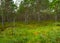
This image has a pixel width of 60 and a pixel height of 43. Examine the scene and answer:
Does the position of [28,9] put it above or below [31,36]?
above

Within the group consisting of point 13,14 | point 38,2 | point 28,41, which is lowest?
point 28,41

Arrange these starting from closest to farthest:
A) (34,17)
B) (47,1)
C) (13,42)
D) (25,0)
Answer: (13,42)
(25,0)
(47,1)
(34,17)

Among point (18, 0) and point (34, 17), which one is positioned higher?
point (18, 0)

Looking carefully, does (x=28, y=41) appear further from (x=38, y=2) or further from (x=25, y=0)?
(x=38, y=2)

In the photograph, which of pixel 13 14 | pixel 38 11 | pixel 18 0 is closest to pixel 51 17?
pixel 38 11

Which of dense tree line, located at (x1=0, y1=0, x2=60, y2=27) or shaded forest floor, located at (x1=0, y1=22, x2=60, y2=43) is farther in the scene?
dense tree line, located at (x1=0, y1=0, x2=60, y2=27)

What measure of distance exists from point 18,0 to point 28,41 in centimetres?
3755

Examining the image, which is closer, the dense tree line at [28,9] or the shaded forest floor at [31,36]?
the shaded forest floor at [31,36]

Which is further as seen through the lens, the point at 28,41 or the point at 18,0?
the point at 18,0

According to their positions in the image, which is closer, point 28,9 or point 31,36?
point 31,36

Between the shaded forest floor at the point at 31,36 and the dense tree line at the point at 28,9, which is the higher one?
the dense tree line at the point at 28,9

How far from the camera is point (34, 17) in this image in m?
57.8

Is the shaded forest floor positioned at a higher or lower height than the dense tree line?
lower

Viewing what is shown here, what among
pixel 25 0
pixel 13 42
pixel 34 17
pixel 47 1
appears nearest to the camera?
pixel 13 42
